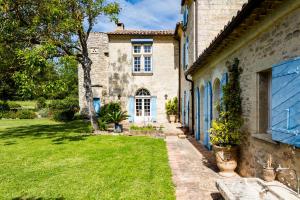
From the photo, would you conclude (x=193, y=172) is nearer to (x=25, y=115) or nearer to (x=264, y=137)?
(x=264, y=137)

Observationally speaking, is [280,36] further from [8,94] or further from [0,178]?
[8,94]

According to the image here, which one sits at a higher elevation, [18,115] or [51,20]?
[51,20]

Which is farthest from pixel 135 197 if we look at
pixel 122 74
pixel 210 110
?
pixel 122 74

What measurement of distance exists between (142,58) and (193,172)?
13.3 m

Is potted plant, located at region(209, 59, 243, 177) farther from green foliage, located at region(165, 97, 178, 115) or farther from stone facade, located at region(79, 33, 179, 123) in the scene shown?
stone facade, located at region(79, 33, 179, 123)

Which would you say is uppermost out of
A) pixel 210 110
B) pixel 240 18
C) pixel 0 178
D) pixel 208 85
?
pixel 240 18

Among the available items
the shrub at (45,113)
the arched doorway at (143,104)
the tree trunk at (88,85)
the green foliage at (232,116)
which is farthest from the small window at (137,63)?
Result: the green foliage at (232,116)

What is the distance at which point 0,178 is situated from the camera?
5793 mm

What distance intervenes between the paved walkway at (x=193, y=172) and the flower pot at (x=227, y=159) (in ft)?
0.86

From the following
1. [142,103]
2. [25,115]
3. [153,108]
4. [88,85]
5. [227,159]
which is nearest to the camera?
[227,159]

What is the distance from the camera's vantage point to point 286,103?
356cm

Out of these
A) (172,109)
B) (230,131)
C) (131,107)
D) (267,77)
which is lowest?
(230,131)

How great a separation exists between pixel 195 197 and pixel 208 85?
15.4 ft

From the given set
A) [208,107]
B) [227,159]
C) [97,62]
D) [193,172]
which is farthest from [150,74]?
[227,159]
